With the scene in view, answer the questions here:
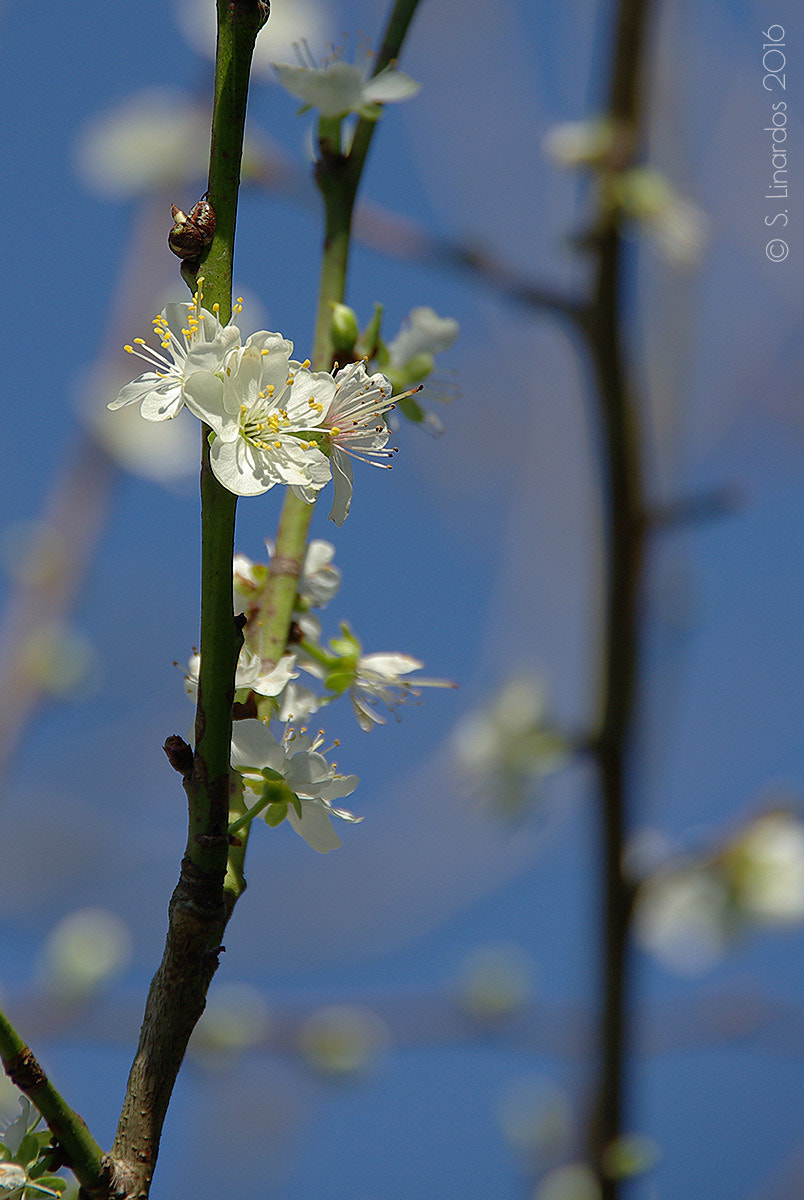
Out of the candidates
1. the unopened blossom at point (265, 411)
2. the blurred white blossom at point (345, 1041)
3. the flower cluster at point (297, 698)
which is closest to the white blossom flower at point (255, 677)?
the flower cluster at point (297, 698)

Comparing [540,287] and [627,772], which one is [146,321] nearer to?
[540,287]

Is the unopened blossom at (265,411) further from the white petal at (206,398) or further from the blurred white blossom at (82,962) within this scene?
the blurred white blossom at (82,962)

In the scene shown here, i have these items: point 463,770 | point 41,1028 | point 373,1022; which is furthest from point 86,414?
point 373,1022

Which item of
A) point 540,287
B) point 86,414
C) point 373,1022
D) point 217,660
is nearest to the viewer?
point 217,660

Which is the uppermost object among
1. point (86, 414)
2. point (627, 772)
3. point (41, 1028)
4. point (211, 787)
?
point (86, 414)

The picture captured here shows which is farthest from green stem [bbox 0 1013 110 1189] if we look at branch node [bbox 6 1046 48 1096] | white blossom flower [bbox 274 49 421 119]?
white blossom flower [bbox 274 49 421 119]

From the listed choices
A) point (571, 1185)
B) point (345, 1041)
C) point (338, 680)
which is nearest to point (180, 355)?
point (338, 680)
